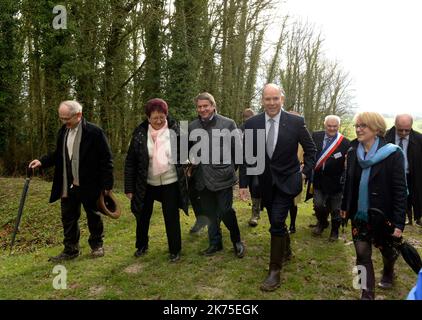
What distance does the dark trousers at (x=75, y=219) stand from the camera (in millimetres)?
5680

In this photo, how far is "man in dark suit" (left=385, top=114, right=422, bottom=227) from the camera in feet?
22.7

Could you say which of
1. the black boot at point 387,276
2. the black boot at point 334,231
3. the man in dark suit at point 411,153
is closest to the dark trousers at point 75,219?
the black boot at point 334,231

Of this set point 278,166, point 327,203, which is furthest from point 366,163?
point 327,203

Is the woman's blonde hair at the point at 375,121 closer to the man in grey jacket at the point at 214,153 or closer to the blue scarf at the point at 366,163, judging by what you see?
the blue scarf at the point at 366,163

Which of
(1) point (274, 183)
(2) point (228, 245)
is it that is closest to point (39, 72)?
(2) point (228, 245)

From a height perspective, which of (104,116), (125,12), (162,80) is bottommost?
(104,116)

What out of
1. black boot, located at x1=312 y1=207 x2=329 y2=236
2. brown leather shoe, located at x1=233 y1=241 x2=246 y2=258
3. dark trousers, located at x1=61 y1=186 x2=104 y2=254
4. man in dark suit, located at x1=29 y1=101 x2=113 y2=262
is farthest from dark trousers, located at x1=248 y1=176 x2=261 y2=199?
dark trousers, located at x1=61 y1=186 x2=104 y2=254

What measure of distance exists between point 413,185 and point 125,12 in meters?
10.1

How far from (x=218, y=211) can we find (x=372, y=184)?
→ 2287mm

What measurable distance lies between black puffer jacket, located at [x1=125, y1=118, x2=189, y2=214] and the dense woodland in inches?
329

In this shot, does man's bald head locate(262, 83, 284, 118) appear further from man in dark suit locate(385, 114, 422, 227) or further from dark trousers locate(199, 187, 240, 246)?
man in dark suit locate(385, 114, 422, 227)

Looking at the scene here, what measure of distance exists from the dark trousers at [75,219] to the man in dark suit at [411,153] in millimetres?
5332
